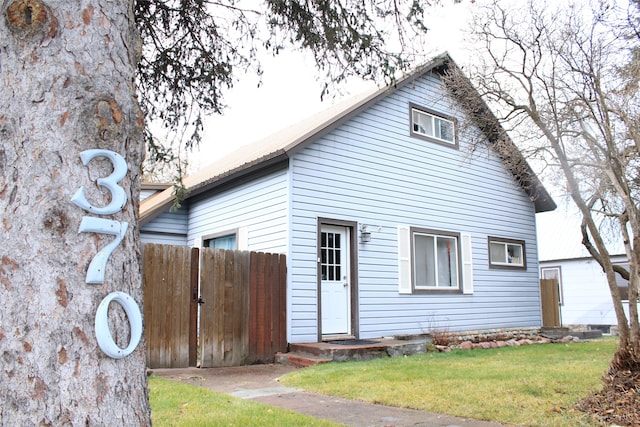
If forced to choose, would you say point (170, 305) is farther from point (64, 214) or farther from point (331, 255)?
point (64, 214)

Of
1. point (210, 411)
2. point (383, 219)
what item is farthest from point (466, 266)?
point (210, 411)

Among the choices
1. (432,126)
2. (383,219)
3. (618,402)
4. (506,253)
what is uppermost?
(432,126)

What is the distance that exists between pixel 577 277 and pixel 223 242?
47.1ft

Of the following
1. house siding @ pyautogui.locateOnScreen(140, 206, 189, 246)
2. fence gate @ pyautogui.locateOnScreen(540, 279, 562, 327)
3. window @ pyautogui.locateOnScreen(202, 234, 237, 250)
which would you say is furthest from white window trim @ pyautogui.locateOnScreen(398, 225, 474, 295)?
house siding @ pyautogui.locateOnScreen(140, 206, 189, 246)

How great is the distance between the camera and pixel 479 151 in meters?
13.8

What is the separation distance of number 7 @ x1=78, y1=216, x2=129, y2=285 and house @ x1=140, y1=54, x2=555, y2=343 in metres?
7.41

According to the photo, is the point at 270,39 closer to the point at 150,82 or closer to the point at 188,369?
the point at 150,82

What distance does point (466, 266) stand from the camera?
12.8 metres

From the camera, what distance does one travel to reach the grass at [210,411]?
15.3ft

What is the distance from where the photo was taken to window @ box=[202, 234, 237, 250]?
11.6 meters

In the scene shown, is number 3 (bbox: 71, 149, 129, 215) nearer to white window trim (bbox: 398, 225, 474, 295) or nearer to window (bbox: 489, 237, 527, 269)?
white window trim (bbox: 398, 225, 474, 295)

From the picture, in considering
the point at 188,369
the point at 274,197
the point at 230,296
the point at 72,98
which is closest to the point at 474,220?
the point at 274,197

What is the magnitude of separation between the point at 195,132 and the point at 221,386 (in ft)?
10.6

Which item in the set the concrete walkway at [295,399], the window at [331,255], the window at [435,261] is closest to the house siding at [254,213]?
the window at [331,255]
